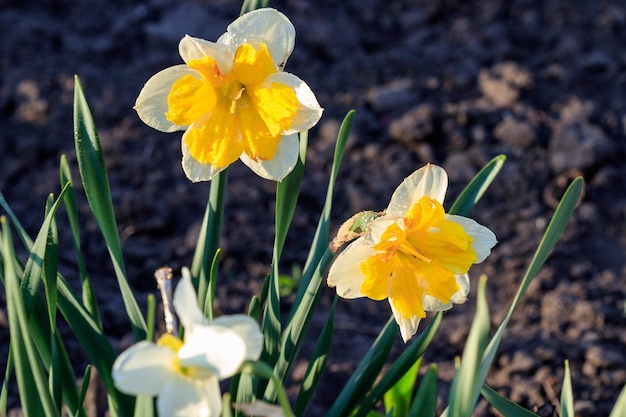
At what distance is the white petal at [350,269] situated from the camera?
4.04 feet

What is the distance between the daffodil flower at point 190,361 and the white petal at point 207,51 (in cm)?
46

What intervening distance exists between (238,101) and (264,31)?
110 mm

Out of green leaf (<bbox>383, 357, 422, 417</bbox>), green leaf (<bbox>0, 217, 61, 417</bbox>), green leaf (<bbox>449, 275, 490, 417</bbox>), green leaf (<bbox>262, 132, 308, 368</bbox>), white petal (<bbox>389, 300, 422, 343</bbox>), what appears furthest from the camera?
green leaf (<bbox>383, 357, 422, 417</bbox>)

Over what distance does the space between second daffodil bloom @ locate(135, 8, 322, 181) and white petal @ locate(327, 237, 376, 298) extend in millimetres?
154

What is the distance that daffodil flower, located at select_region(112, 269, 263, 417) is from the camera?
0.86m

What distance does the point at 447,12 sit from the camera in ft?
11.5

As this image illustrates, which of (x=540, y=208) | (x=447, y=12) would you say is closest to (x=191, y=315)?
(x=540, y=208)

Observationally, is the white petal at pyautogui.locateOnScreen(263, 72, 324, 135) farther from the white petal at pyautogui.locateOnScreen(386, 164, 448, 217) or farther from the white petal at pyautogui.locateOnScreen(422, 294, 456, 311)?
the white petal at pyautogui.locateOnScreen(422, 294, 456, 311)

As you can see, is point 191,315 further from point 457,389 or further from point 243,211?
point 243,211

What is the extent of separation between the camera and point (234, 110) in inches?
49.5

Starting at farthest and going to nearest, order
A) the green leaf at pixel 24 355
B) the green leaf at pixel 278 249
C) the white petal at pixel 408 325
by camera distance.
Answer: the green leaf at pixel 278 249
the white petal at pixel 408 325
the green leaf at pixel 24 355

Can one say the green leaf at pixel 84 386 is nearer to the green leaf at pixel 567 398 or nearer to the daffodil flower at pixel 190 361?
the daffodil flower at pixel 190 361

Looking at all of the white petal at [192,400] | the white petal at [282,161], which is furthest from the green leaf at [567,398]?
the white petal at [192,400]

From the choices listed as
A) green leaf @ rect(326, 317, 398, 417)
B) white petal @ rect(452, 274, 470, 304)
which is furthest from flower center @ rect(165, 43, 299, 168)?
green leaf @ rect(326, 317, 398, 417)
